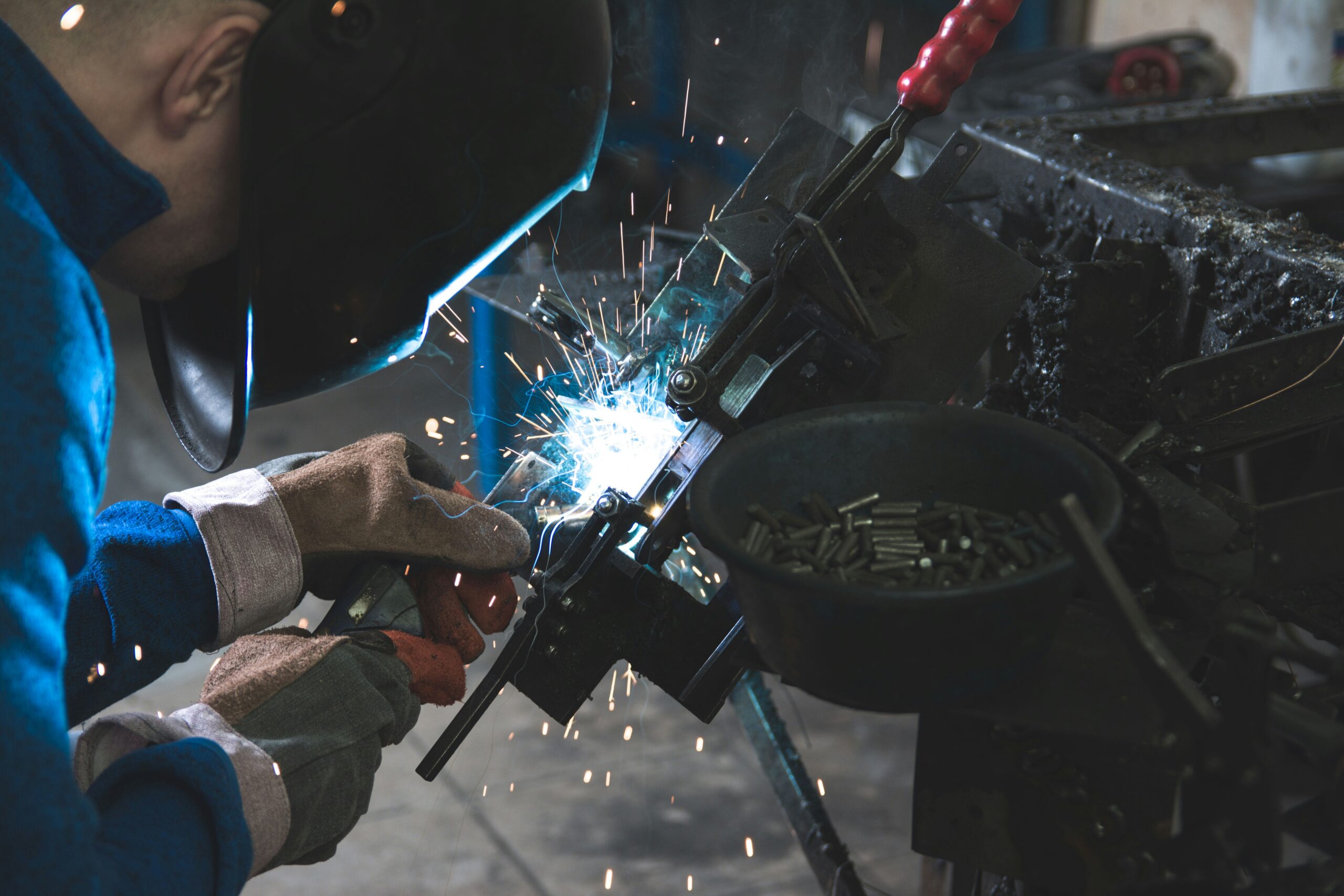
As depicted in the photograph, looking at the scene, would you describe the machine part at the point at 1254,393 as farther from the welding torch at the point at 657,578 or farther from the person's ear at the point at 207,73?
the person's ear at the point at 207,73

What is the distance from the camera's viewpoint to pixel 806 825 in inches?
89.1

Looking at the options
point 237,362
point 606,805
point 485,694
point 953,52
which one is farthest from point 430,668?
point 606,805

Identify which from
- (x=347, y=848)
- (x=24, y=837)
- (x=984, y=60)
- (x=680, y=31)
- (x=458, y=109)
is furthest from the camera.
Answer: (x=680, y=31)

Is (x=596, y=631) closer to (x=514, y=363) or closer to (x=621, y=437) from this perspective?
(x=621, y=437)

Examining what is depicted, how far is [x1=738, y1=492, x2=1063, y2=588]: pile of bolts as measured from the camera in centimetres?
114

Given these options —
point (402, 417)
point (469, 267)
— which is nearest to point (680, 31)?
point (402, 417)

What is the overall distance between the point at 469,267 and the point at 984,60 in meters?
4.63

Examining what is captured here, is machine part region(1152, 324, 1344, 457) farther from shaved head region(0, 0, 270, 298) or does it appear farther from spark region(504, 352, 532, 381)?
spark region(504, 352, 532, 381)

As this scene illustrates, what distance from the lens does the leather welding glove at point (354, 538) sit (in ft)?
5.25

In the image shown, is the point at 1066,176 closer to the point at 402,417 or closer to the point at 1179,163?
the point at 1179,163

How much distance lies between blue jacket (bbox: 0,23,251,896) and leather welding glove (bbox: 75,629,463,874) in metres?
0.12

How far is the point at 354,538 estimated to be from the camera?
1.67 m

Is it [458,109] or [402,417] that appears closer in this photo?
[458,109]

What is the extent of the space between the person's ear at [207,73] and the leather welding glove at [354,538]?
60 centimetres
